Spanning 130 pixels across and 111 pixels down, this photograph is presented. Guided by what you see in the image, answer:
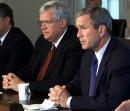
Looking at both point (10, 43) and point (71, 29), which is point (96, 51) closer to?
point (71, 29)

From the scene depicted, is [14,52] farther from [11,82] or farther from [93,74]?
[93,74]

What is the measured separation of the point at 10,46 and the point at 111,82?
5.14 feet

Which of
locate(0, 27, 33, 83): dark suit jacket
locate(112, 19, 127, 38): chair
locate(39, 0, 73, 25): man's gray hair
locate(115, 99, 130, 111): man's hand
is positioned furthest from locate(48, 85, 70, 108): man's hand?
locate(112, 19, 127, 38): chair

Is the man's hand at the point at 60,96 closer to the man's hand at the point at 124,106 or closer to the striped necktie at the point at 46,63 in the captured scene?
the man's hand at the point at 124,106

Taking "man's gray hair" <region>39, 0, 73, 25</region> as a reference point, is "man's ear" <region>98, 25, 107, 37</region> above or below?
below

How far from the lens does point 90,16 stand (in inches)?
105

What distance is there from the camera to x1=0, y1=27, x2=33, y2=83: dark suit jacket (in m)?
3.72

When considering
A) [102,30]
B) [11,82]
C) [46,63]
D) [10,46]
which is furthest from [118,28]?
[102,30]

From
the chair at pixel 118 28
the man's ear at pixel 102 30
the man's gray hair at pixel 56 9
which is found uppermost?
the man's gray hair at pixel 56 9

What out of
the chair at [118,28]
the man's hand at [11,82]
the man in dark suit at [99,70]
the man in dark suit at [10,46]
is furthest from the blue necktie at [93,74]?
the chair at [118,28]

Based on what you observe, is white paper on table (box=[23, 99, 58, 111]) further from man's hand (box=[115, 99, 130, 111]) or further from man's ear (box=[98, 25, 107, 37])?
man's ear (box=[98, 25, 107, 37])

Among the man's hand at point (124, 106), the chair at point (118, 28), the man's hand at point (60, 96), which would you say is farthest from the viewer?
the chair at point (118, 28)

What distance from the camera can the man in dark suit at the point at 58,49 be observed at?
3.07m

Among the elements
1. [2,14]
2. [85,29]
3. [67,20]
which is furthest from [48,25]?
[2,14]
